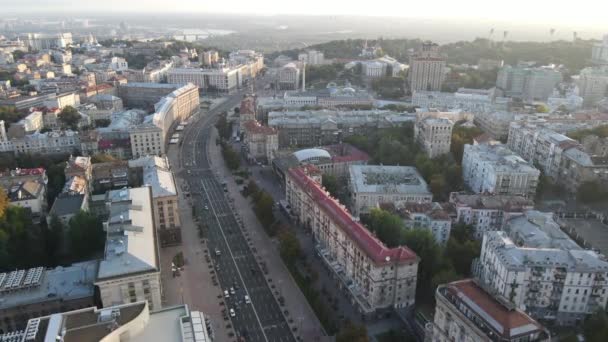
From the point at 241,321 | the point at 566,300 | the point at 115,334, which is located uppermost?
the point at 115,334

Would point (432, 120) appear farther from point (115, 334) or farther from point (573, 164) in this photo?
point (115, 334)

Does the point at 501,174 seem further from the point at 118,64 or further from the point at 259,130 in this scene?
the point at 118,64

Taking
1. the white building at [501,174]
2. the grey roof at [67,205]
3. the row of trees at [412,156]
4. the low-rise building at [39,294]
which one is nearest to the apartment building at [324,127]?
the row of trees at [412,156]

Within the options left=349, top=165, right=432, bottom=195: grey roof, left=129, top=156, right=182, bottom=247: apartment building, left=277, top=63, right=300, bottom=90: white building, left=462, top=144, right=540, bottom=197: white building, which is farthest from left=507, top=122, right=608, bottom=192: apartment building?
left=277, top=63, right=300, bottom=90: white building

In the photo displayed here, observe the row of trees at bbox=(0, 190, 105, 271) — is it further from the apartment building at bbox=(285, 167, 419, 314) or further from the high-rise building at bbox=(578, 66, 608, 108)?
the high-rise building at bbox=(578, 66, 608, 108)

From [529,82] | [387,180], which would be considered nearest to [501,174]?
[387,180]

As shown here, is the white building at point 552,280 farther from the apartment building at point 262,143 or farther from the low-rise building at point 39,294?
the apartment building at point 262,143

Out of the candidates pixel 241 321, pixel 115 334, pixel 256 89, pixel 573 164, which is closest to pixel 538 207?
pixel 573 164
